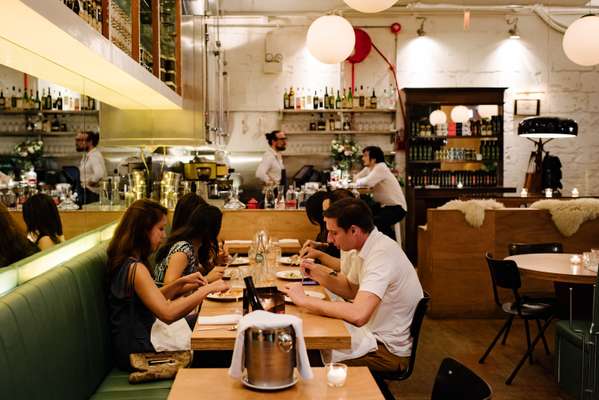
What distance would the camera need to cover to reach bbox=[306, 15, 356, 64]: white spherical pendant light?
5844 millimetres

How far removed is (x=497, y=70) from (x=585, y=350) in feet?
24.8

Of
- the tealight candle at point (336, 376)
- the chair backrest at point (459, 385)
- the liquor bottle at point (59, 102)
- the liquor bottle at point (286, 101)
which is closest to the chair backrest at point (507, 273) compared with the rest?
the chair backrest at point (459, 385)

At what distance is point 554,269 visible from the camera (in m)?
4.59

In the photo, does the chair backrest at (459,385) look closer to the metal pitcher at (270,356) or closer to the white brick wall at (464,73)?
the metal pitcher at (270,356)

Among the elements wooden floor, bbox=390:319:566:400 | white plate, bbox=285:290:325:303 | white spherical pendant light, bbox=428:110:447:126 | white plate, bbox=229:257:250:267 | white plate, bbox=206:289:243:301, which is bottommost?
wooden floor, bbox=390:319:566:400

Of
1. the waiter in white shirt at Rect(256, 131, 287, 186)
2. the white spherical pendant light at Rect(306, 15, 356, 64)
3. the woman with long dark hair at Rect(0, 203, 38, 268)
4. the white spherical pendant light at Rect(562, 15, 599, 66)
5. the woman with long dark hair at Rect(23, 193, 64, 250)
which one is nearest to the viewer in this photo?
the woman with long dark hair at Rect(0, 203, 38, 268)

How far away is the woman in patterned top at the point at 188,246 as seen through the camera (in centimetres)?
392

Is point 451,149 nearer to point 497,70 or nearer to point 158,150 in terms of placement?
point 497,70

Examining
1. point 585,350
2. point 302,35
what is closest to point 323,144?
point 302,35

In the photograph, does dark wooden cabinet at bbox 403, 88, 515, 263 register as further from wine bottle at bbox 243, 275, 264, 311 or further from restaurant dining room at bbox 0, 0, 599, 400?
wine bottle at bbox 243, 275, 264, 311

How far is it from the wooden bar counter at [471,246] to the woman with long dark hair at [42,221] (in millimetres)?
4102

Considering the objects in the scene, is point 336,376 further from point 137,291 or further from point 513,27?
point 513,27

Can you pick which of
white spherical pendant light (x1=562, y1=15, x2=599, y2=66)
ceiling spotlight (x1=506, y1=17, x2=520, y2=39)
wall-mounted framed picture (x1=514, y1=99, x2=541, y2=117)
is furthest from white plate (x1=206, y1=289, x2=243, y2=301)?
ceiling spotlight (x1=506, y1=17, x2=520, y2=39)

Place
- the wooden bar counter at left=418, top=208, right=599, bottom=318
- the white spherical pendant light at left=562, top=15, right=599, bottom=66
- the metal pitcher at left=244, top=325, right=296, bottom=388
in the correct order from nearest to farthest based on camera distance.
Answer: the metal pitcher at left=244, top=325, right=296, bottom=388 → the white spherical pendant light at left=562, top=15, right=599, bottom=66 → the wooden bar counter at left=418, top=208, right=599, bottom=318
